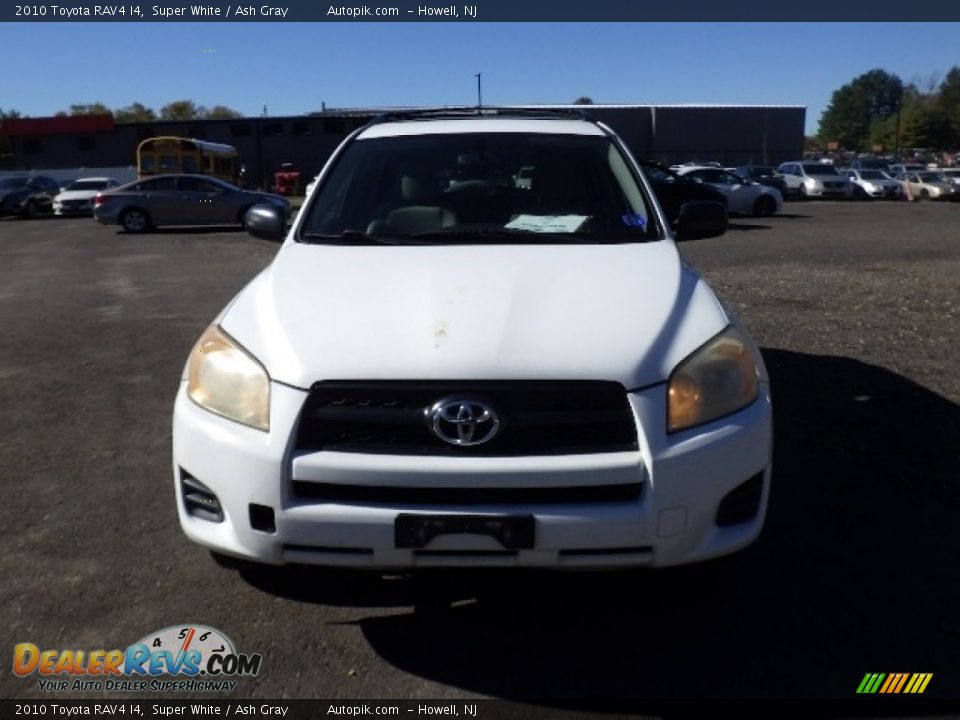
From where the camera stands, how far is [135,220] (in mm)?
21703

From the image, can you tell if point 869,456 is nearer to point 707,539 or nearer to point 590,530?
point 707,539

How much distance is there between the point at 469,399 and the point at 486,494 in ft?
0.92

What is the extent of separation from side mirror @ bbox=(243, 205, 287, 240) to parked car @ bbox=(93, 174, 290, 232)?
17101 mm

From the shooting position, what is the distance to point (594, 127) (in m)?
4.94

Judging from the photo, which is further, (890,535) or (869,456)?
(869,456)

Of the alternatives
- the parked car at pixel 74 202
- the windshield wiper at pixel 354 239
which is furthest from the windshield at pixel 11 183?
the windshield wiper at pixel 354 239

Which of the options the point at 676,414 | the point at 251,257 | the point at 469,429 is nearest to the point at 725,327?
the point at 676,414

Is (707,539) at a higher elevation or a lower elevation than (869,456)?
higher

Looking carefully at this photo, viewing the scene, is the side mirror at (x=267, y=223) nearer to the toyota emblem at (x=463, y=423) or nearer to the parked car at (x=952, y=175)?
the toyota emblem at (x=463, y=423)

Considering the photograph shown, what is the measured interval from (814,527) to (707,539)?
4.25 ft

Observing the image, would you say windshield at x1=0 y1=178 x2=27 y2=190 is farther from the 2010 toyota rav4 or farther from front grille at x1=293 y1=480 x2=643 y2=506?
front grille at x1=293 y1=480 x2=643 y2=506

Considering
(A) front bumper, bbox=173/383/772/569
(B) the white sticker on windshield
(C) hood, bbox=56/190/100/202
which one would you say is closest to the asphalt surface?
(A) front bumper, bbox=173/383/772/569

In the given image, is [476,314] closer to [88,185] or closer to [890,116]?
[88,185]

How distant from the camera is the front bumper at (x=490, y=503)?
2.68 meters
